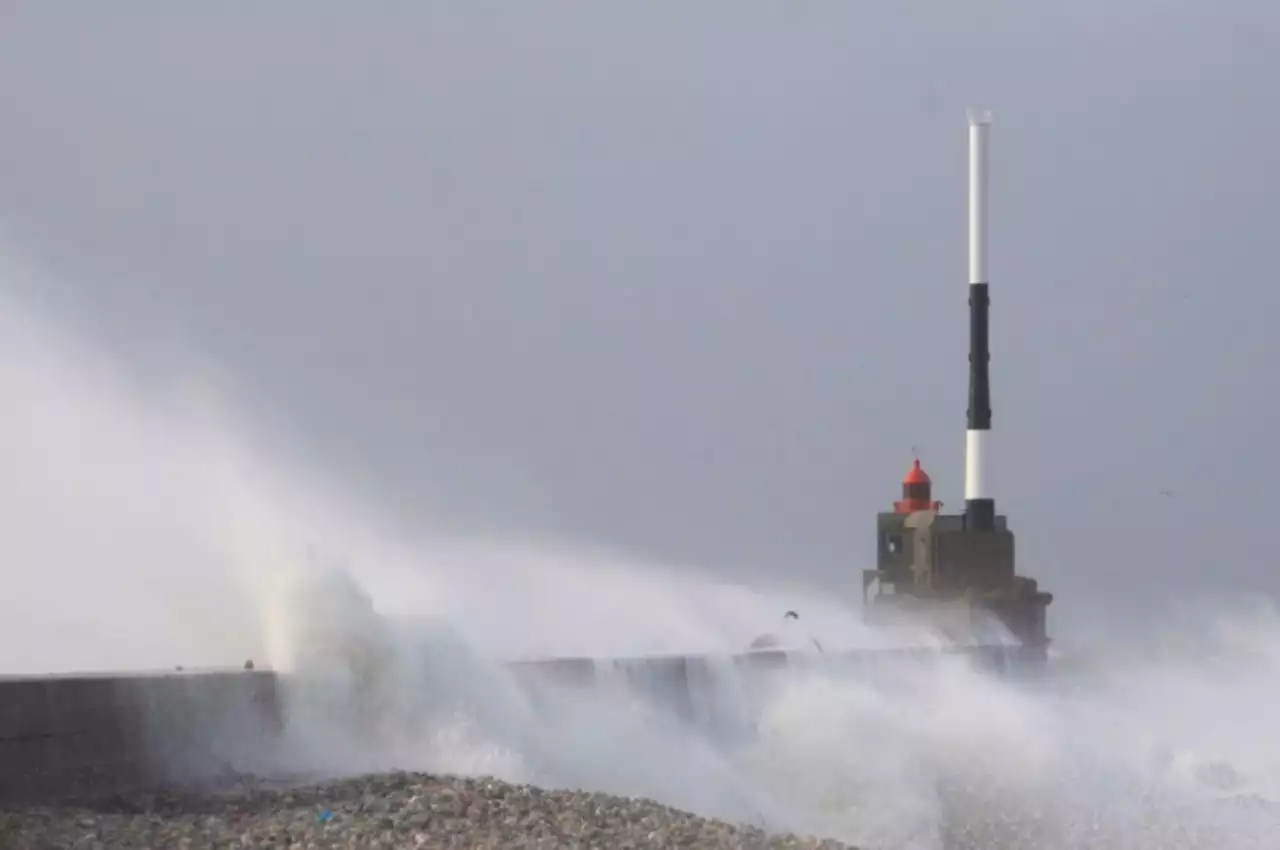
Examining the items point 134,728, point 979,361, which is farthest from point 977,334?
point 134,728

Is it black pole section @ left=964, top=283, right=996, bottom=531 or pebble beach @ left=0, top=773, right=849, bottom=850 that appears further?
black pole section @ left=964, top=283, right=996, bottom=531

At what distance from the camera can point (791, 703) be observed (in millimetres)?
15570

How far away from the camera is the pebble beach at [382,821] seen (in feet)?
31.4

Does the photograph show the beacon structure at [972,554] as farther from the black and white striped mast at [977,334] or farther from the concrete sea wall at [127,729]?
the concrete sea wall at [127,729]

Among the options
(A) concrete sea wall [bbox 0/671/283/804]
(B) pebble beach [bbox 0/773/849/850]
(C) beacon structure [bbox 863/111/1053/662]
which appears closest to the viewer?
(B) pebble beach [bbox 0/773/849/850]

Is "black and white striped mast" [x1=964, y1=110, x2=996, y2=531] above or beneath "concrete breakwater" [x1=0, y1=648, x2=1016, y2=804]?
above

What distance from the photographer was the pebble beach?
9.58 meters

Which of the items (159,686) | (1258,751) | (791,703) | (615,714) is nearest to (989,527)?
(1258,751)

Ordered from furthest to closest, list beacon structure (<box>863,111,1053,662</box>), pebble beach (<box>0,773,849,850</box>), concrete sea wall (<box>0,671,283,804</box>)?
1. beacon structure (<box>863,111,1053,662</box>)
2. concrete sea wall (<box>0,671,283,804</box>)
3. pebble beach (<box>0,773,849,850</box>)

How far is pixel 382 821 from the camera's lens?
32.9ft

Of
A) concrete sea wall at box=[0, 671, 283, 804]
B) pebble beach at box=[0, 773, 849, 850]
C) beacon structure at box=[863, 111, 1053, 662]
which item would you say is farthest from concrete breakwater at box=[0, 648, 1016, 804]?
beacon structure at box=[863, 111, 1053, 662]

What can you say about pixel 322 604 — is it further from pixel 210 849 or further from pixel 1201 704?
pixel 1201 704

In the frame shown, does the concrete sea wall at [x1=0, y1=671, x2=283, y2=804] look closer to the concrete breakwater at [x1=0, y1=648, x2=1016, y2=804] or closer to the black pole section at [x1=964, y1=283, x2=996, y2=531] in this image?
the concrete breakwater at [x1=0, y1=648, x2=1016, y2=804]

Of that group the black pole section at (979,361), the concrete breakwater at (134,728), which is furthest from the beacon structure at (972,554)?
the concrete breakwater at (134,728)
